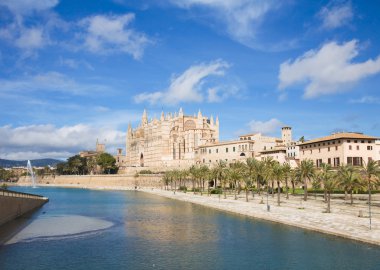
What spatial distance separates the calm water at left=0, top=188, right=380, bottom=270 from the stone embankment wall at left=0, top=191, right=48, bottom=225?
2.91m

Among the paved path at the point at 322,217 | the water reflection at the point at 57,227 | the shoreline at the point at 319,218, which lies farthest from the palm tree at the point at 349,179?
the water reflection at the point at 57,227

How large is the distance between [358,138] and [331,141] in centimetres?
482

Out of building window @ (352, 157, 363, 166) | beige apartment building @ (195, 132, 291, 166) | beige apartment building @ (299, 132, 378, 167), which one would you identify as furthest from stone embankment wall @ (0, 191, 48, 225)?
beige apartment building @ (195, 132, 291, 166)

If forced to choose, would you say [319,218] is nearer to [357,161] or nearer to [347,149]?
[347,149]

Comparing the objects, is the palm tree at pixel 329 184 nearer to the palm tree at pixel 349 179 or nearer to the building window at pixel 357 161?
the palm tree at pixel 349 179

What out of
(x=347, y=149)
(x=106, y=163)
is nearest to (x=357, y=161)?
(x=347, y=149)

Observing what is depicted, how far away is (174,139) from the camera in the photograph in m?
156

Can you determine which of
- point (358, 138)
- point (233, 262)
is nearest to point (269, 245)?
point (233, 262)

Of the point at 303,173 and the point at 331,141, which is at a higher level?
the point at 331,141

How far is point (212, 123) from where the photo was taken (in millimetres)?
160750

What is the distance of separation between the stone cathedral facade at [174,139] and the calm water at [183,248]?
99471 millimetres

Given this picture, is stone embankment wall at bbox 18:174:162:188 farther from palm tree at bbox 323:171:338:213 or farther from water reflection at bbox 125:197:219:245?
palm tree at bbox 323:171:338:213

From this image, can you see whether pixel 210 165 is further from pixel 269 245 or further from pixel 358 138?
pixel 269 245

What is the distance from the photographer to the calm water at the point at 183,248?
2622 centimetres
